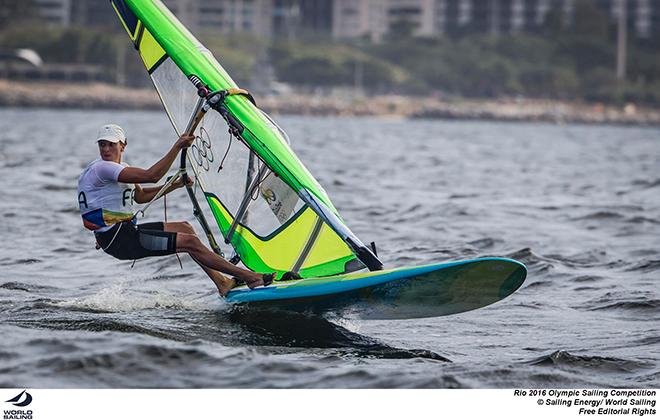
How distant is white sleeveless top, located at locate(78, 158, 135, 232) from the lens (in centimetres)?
833

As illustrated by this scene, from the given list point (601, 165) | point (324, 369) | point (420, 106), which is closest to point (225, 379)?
point (324, 369)

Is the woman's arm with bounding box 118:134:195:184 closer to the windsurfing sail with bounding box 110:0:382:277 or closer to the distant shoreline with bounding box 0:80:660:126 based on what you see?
the windsurfing sail with bounding box 110:0:382:277

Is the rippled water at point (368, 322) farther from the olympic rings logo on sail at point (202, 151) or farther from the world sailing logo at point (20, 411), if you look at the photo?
the olympic rings logo on sail at point (202, 151)

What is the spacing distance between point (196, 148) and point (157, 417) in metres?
3.73

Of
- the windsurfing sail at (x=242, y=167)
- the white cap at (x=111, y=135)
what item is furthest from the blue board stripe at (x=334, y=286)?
the white cap at (x=111, y=135)

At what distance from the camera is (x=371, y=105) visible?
109438 mm

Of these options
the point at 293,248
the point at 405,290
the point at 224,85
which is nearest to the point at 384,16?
the point at 224,85

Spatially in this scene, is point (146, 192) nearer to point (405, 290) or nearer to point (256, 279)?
point (256, 279)

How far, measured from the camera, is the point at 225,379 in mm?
6730

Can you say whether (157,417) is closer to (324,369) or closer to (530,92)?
(324,369)

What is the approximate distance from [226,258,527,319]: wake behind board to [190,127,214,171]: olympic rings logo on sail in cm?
140

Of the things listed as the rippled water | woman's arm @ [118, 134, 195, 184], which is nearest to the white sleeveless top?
woman's arm @ [118, 134, 195, 184]

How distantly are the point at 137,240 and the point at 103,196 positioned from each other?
0.43 metres

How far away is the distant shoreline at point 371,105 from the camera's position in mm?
95625
